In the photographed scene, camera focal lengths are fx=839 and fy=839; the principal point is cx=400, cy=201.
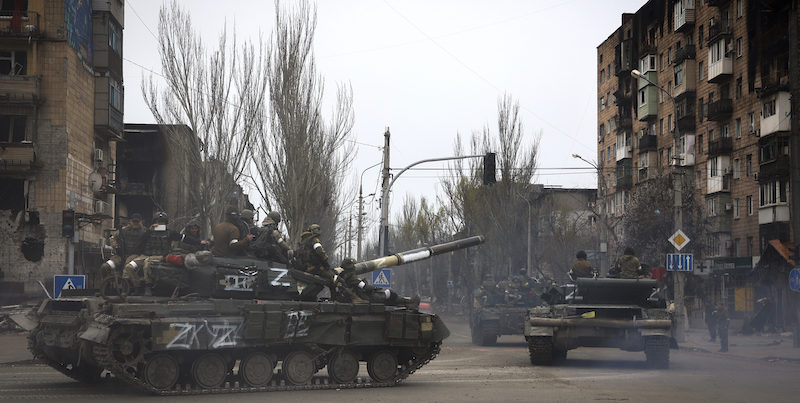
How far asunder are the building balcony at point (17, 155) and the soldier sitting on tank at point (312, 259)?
63.1 ft

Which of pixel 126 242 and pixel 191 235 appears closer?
pixel 126 242

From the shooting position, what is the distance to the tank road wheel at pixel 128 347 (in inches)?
428

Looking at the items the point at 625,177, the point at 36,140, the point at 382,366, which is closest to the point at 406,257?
the point at 382,366

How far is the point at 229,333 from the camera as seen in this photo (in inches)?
458

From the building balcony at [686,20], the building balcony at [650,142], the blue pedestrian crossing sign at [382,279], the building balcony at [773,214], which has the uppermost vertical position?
the building balcony at [686,20]

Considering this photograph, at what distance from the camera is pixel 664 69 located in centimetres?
5066

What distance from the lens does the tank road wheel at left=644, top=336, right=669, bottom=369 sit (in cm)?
1509

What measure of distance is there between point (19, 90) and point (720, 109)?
31.4 meters

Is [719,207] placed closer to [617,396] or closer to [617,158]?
[617,158]

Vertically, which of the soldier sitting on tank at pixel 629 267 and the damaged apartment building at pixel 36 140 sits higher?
the damaged apartment building at pixel 36 140

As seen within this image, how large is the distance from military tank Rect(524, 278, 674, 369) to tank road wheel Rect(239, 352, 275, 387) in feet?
18.4

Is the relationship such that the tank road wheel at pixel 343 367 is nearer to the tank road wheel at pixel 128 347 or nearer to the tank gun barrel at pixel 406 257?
the tank gun barrel at pixel 406 257

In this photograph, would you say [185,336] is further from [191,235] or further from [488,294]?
[488,294]

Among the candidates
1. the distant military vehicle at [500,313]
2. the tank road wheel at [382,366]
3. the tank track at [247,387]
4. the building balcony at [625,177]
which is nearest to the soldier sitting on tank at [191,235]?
the tank track at [247,387]
